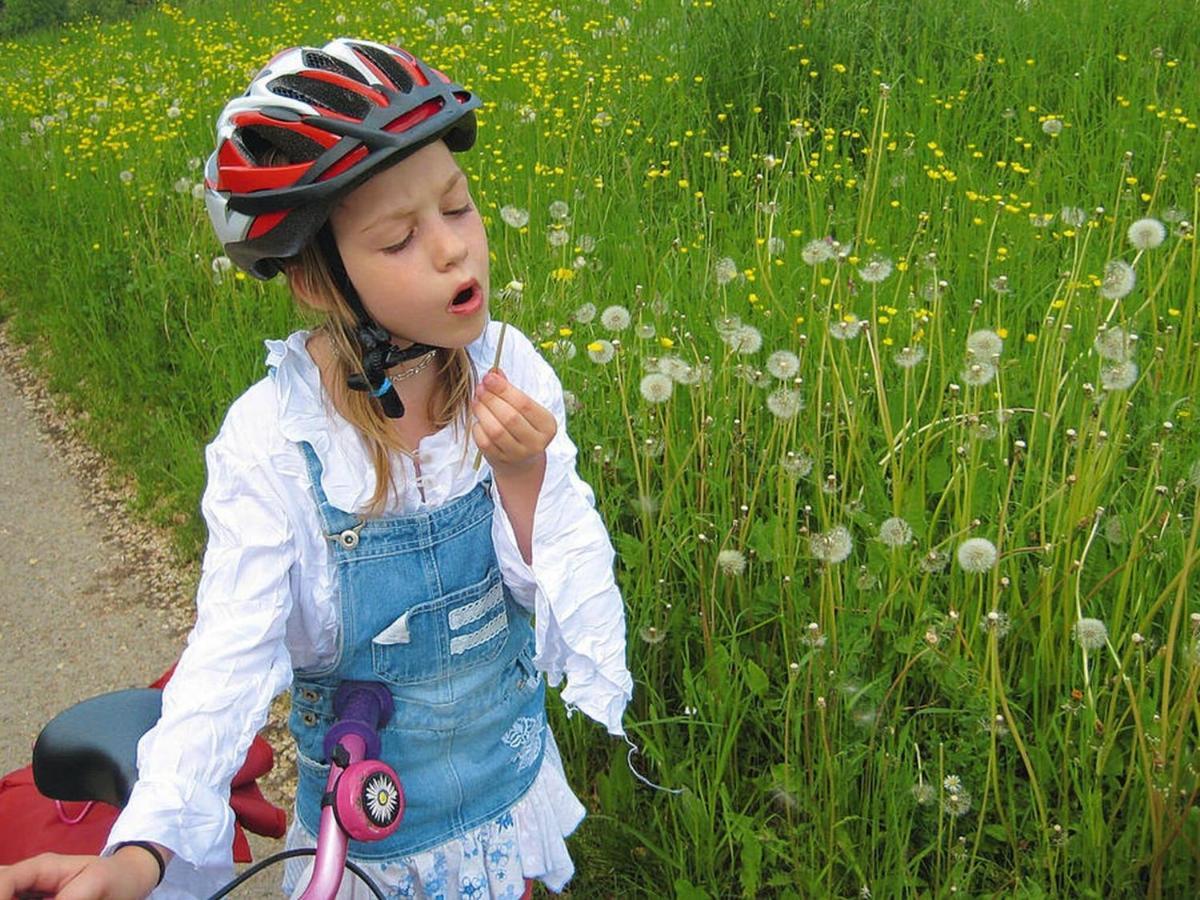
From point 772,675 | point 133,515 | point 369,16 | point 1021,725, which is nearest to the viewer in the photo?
point 1021,725

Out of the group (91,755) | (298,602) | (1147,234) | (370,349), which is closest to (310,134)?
(370,349)

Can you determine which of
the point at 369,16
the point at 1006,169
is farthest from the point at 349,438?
the point at 369,16

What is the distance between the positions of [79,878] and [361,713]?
51 centimetres

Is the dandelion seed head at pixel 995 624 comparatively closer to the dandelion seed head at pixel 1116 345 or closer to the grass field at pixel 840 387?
the grass field at pixel 840 387

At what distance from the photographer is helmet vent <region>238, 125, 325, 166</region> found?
1.54 metres

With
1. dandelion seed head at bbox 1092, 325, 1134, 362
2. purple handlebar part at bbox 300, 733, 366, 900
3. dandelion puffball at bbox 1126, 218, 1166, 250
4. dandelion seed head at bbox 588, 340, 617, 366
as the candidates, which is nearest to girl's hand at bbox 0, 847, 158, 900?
purple handlebar part at bbox 300, 733, 366, 900

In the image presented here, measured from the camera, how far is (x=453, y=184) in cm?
158

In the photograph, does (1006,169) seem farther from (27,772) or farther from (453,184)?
(27,772)

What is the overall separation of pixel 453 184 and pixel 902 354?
1.29 m

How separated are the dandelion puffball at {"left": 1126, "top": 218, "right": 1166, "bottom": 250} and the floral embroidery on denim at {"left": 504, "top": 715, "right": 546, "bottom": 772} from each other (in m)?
1.73

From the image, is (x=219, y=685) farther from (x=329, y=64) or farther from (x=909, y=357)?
(x=909, y=357)

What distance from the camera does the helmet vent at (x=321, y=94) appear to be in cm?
156

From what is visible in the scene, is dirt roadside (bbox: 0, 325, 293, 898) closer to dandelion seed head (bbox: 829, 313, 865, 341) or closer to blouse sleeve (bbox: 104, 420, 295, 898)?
blouse sleeve (bbox: 104, 420, 295, 898)

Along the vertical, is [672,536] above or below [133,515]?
above
